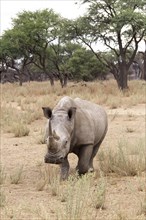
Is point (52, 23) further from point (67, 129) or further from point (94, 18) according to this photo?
point (67, 129)

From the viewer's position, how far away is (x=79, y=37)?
92.6ft

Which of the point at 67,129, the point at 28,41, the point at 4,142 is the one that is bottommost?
the point at 4,142

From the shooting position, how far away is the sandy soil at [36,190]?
4.42m

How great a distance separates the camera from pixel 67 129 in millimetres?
5688

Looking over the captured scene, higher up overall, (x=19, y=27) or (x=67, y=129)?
(x=19, y=27)

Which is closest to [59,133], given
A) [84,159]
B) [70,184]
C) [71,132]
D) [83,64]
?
[71,132]

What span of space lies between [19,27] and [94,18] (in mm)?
8409

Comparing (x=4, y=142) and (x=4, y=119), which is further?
(x=4, y=119)

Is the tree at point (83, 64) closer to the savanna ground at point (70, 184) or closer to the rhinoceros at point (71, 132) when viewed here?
the savanna ground at point (70, 184)

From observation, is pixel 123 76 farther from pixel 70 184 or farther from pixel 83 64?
pixel 70 184

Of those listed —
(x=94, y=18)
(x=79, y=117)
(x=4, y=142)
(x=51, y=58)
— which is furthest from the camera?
(x=51, y=58)

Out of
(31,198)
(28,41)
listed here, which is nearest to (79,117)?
(31,198)

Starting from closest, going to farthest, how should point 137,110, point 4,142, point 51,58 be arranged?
point 4,142, point 137,110, point 51,58

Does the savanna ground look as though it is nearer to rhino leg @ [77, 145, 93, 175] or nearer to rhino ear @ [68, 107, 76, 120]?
rhino leg @ [77, 145, 93, 175]
